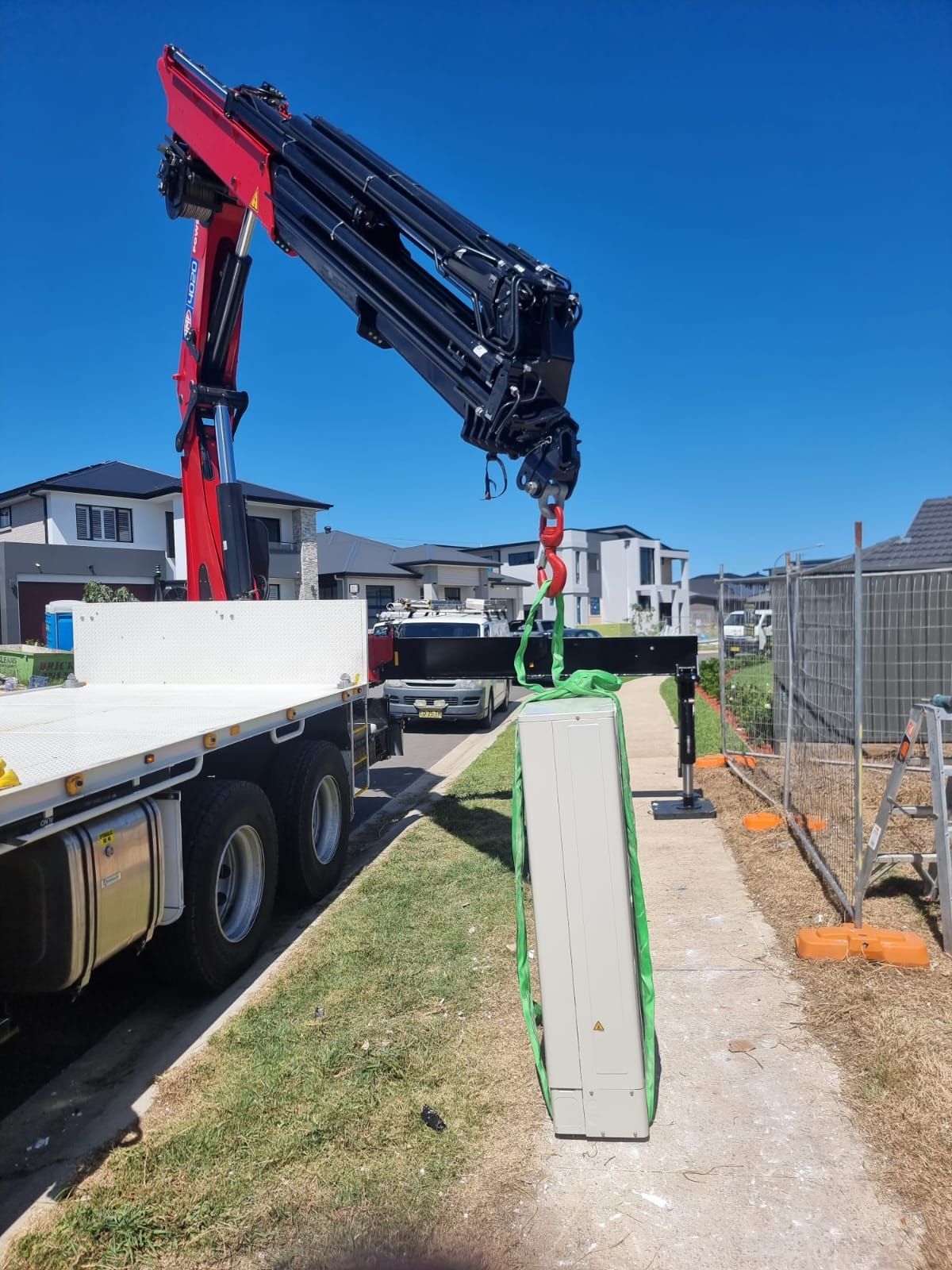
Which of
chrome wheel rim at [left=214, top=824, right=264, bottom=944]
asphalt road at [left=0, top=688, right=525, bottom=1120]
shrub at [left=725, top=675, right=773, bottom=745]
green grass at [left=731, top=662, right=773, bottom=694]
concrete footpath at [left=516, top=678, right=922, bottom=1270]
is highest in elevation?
green grass at [left=731, top=662, right=773, bottom=694]

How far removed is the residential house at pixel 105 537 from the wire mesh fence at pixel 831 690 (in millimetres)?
21721

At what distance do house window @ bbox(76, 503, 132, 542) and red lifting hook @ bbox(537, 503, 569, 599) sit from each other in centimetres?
3219

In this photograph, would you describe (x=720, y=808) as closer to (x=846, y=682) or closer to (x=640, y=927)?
(x=846, y=682)

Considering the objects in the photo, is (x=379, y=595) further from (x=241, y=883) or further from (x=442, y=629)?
(x=241, y=883)

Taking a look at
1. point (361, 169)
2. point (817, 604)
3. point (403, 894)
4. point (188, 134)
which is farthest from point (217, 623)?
point (817, 604)

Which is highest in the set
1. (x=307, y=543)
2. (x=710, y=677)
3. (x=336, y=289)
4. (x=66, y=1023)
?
(x=307, y=543)

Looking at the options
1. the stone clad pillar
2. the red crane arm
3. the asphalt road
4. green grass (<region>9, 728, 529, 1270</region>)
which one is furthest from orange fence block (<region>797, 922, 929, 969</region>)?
the stone clad pillar

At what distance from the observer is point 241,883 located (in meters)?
4.95

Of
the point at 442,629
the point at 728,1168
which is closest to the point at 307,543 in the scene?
the point at 442,629

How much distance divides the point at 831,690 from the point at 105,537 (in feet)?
103

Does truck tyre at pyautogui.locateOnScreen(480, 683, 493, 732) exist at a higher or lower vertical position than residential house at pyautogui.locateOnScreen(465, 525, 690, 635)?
lower

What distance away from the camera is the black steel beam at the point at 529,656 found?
738 centimetres

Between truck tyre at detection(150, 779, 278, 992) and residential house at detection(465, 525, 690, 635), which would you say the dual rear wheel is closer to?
truck tyre at detection(150, 779, 278, 992)

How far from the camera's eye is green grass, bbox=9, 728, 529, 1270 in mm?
2787
